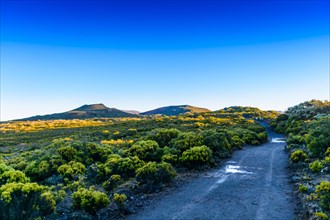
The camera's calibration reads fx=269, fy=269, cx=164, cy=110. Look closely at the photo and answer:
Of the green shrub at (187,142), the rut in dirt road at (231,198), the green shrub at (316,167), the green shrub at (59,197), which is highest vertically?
the green shrub at (187,142)

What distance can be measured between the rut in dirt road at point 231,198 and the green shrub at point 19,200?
3.37 meters

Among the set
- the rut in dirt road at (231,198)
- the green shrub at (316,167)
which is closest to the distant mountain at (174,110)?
the rut in dirt road at (231,198)

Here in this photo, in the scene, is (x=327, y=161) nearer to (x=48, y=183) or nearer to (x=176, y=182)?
(x=176, y=182)

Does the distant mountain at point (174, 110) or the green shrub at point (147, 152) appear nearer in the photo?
the green shrub at point (147, 152)

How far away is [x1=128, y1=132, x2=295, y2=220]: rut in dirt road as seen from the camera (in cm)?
967

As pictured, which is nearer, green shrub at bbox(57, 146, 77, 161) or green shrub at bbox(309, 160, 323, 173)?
green shrub at bbox(309, 160, 323, 173)

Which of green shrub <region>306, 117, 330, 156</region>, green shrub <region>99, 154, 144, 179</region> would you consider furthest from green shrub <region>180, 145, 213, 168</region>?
green shrub <region>306, 117, 330, 156</region>

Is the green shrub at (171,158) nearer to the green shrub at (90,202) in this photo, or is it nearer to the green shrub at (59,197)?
the green shrub at (59,197)

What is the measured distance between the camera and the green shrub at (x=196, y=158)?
55.4 feet

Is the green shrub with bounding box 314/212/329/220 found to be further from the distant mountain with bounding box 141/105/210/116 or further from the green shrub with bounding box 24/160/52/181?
the distant mountain with bounding box 141/105/210/116

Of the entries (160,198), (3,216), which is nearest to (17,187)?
(3,216)

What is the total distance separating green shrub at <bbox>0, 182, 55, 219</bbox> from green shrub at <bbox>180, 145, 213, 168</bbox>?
380 inches

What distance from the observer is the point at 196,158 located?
1686cm

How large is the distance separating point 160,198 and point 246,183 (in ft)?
15.7
